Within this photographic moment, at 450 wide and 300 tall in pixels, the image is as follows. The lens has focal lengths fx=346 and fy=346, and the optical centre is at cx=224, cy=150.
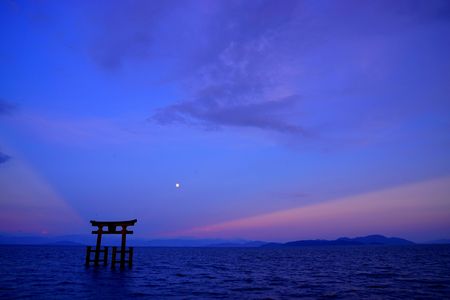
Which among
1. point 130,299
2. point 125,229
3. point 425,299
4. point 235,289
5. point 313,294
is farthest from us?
point 125,229

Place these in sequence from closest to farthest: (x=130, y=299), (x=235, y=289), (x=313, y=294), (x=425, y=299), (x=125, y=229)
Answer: (x=130, y=299) < (x=425, y=299) < (x=313, y=294) < (x=235, y=289) < (x=125, y=229)

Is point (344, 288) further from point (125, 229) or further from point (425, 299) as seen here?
point (125, 229)

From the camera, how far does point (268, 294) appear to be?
80.9 feet

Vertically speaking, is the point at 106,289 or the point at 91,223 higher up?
the point at 91,223

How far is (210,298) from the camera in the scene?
2273 centimetres

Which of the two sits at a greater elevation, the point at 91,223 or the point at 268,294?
the point at 91,223

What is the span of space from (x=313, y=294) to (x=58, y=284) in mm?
20372

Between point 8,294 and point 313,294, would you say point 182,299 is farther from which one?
point 8,294

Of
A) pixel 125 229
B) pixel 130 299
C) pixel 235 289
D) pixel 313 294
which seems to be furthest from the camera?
pixel 125 229

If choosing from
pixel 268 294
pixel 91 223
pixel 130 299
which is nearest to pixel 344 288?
pixel 268 294

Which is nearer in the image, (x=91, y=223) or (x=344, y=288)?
(x=344, y=288)

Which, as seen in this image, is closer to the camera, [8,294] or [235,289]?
[8,294]

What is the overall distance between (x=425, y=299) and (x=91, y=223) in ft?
113

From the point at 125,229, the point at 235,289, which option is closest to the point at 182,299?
the point at 235,289
